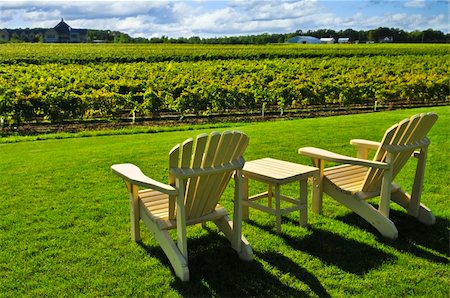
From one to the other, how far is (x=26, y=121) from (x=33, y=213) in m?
9.99

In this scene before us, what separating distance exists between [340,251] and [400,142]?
1149mm

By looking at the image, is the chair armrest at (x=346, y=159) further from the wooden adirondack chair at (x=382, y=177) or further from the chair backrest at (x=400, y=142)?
the chair backrest at (x=400, y=142)

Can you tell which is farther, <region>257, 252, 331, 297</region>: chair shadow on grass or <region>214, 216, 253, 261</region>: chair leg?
<region>214, 216, 253, 261</region>: chair leg

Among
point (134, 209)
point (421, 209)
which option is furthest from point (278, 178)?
point (421, 209)

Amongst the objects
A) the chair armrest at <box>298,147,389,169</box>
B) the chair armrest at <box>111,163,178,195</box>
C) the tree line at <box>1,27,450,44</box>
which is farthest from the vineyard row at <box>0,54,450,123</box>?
the tree line at <box>1,27,450,44</box>

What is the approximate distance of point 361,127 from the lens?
9.30 m

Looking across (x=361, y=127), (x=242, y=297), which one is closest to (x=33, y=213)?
(x=242, y=297)

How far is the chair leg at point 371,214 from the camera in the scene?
4258 millimetres

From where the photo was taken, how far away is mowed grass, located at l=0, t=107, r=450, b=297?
3436mm

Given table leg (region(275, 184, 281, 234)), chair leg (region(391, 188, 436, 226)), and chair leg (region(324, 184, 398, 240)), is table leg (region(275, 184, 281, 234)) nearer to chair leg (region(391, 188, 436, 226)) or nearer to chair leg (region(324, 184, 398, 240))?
chair leg (region(324, 184, 398, 240))

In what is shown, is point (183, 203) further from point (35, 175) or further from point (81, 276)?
point (35, 175)

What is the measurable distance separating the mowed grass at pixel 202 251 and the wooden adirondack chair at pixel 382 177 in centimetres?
15

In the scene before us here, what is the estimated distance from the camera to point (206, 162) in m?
A: 3.49

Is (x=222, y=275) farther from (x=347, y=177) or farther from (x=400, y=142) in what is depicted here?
(x=400, y=142)
